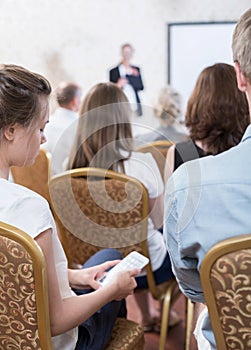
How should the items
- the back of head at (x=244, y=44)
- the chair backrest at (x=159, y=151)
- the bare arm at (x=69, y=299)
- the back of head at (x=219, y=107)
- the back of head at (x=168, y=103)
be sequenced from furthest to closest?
the back of head at (x=168, y=103)
the chair backrest at (x=159, y=151)
the back of head at (x=219, y=107)
the bare arm at (x=69, y=299)
the back of head at (x=244, y=44)

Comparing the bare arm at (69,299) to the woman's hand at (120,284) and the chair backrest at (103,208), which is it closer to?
the woman's hand at (120,284)

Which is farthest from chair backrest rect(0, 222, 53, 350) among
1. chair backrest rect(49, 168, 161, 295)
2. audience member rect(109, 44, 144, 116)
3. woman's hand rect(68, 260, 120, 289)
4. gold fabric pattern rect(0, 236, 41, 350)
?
audience member rect(109, 44, 144, 116)

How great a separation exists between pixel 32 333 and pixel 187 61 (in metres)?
5.27

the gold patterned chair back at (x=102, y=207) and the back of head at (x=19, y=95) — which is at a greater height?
the back of head at (x=19, y=95)

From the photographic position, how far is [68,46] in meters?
6.11

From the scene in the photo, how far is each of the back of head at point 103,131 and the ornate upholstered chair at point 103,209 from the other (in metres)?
0.18

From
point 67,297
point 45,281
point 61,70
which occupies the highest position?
point 45,281

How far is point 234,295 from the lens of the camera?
0.98 metres

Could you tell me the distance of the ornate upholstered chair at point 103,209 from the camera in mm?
1792

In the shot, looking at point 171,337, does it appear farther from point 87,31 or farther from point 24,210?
point 87,31

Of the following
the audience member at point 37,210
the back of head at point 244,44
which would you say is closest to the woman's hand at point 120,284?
the audience member at point 37,210

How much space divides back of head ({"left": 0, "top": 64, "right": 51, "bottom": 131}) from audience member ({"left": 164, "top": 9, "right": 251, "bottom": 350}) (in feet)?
1.23

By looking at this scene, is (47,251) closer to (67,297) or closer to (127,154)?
(67,297)

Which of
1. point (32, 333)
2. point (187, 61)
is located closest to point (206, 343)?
point (32, 333)
